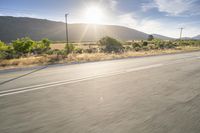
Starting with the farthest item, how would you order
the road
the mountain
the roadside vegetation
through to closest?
the mountain → the roadside vegetation → the road

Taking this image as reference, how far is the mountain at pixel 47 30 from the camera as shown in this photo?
462 feet

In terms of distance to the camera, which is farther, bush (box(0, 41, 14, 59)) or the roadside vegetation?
bush (box(0, 41, 14, 59))

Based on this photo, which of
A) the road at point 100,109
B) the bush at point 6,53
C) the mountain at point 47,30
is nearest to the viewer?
the road at point 100,109

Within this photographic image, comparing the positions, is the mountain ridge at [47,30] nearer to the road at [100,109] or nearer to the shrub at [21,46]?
the shrub at [21,46]

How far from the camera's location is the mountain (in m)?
141

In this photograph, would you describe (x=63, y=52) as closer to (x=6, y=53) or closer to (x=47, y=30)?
(x=6, y=53)

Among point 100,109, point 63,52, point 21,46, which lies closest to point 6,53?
point 63,52

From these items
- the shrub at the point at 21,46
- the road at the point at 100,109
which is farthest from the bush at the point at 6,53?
the road at the point at 100,109

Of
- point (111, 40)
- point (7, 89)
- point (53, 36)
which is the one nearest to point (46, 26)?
point (53, 36)

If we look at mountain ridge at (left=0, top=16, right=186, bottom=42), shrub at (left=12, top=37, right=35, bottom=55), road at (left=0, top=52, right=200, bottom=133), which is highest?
mountain ridge at (left=0, top=16, right=186, bottom=42)

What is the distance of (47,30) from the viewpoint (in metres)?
161

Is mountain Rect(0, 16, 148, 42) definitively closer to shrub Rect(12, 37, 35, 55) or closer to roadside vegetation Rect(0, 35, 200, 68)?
shrub Rect(12, 37, 35, 55)

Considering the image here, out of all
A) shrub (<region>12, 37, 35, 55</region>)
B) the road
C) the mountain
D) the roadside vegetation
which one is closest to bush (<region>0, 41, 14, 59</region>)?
→ the roadside vegetation

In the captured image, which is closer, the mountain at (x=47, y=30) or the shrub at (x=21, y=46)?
the shrub at (x=21, y=46)
